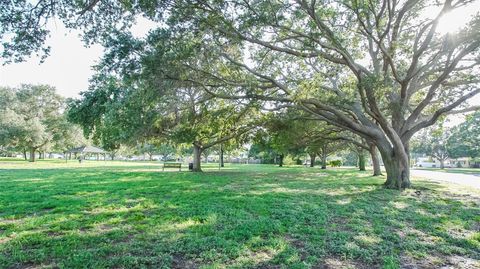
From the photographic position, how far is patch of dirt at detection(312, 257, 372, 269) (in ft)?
12.1

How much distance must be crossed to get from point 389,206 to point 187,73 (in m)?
7.92

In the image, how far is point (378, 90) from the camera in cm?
1126

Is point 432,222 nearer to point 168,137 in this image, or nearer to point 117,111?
point 117,111

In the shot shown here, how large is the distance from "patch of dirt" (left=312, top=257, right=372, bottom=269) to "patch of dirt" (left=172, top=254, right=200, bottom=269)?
1.50 meters

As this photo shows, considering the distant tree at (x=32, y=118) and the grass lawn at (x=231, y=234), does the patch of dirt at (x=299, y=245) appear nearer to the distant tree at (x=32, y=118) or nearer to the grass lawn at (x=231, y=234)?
the grass lawn at (x=231, y=234)

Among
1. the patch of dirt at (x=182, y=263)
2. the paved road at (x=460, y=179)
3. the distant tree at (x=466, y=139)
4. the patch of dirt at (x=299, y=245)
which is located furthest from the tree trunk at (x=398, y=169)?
the distant tree at (x=466, y=139)

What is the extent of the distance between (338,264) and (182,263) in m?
1.98

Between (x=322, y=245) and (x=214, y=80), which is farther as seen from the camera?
(x=214, y=80)

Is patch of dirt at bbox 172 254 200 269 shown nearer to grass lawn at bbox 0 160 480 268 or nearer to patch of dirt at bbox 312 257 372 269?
grass lawn at bbox 0 160 480 268

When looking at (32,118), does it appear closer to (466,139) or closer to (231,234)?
(231,234)

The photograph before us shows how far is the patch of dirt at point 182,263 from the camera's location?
3590mm

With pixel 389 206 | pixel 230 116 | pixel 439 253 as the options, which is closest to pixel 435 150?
pixel 230 116

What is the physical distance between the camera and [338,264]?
3.78m

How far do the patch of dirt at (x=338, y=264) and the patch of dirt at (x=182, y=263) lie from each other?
4.91 feet
